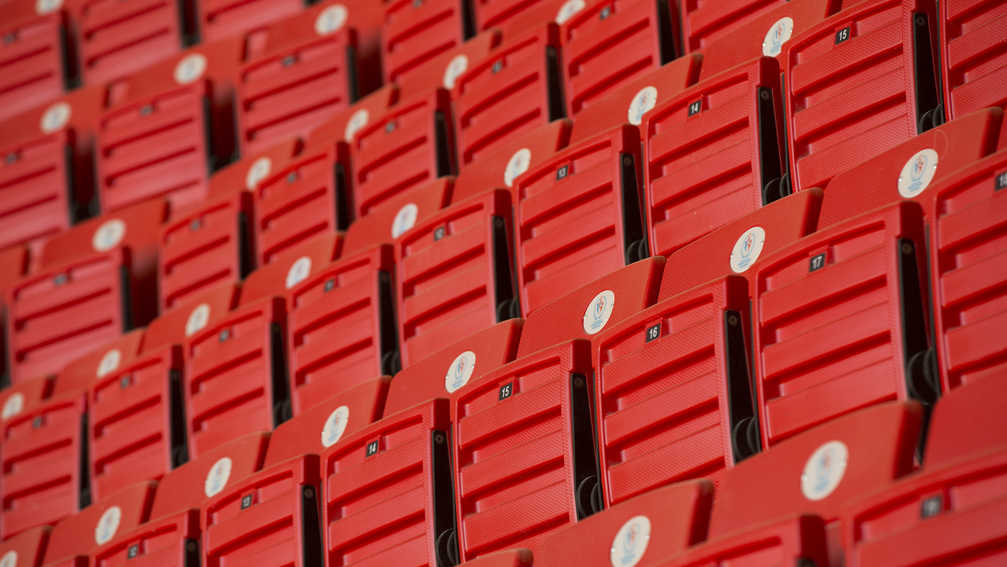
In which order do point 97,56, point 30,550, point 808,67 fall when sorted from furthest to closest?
point 97,56
point 30,550
point 808,67

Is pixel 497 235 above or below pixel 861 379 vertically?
above

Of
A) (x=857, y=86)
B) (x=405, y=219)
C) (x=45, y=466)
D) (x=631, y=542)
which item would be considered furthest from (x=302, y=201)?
(x=631, y=542)

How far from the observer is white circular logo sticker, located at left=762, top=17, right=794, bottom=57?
1620 millimetres

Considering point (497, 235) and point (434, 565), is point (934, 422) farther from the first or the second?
point (497, 235)

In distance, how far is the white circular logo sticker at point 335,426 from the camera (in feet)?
5.16

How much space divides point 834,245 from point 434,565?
1.58ft

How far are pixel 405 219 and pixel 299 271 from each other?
0.19 metres

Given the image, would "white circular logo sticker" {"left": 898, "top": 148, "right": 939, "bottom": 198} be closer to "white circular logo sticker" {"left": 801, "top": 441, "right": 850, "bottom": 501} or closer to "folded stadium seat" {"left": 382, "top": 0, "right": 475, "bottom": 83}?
"white circular logo sticker" {"left": 801, "top": 441, "right": 850, "bottom": 501}

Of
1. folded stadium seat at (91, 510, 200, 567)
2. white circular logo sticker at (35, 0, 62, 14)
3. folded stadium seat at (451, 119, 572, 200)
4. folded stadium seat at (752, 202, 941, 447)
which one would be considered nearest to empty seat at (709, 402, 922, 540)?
folded stadium seat at (752, 202, 941, 447)

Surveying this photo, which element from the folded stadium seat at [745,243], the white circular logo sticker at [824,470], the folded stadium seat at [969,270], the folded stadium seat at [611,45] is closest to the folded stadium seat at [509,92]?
the folded stadium seat at [611,45]

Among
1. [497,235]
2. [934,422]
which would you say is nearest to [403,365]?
[497,235]

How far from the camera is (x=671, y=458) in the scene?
120 cm

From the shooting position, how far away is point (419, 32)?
95.3 inches

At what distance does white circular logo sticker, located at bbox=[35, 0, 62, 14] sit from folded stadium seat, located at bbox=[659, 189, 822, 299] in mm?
2085
